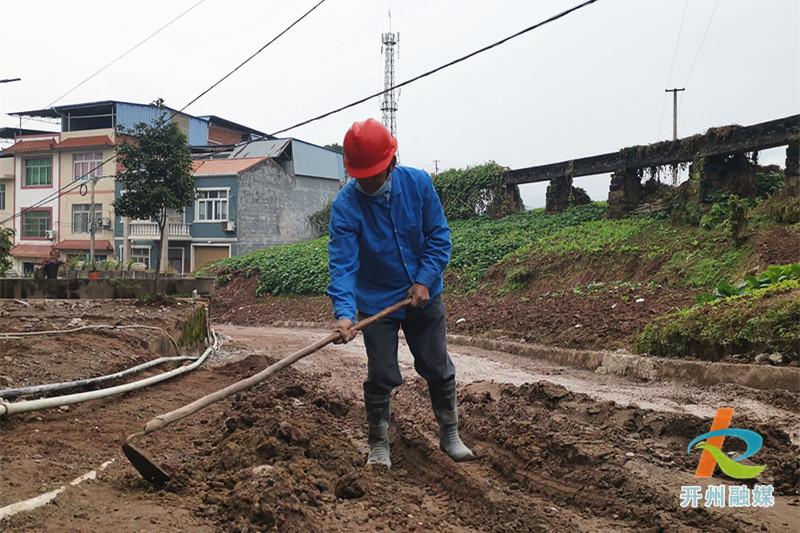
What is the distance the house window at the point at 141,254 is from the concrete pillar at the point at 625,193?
86.6 feet

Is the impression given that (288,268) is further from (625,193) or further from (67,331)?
(67,331)

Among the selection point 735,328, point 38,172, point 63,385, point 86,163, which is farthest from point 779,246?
point 38,172

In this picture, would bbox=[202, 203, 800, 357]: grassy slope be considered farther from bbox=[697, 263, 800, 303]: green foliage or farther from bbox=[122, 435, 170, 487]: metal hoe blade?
bbox=[122, 435, 170, 487]: metal hoe blade

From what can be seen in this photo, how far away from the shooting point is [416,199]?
4.19m

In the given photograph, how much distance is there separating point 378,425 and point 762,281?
6.57 metres

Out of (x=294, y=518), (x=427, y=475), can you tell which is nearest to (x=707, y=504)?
(x=427, y=475)

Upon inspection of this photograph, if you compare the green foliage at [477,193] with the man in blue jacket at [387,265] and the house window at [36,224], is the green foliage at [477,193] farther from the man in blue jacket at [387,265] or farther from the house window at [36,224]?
the house window at [36,224]

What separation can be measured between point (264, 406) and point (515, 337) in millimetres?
7688

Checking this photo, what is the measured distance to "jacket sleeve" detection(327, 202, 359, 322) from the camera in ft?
13.0

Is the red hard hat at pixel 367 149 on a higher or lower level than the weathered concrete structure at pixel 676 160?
lower

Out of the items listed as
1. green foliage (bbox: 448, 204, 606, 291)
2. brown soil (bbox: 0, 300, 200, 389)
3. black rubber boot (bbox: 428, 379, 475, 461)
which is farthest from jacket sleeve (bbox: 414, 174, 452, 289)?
green foliage (bbox: 448, 204, 606, 291)

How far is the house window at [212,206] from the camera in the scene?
35.8 metres

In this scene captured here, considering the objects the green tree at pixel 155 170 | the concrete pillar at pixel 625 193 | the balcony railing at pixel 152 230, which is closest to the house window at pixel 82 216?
the balcony railing at pixel 152 230

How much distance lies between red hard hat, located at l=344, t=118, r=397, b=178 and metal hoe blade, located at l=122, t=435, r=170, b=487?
1.84 m
